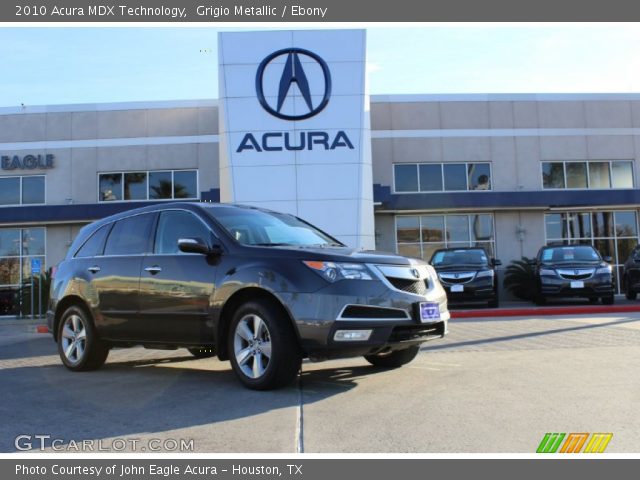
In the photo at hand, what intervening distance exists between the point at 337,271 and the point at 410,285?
2.46 ft

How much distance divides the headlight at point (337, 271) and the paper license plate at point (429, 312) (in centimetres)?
57

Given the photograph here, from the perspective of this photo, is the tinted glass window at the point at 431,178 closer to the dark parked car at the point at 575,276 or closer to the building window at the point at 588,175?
the building window at the point at 588,175

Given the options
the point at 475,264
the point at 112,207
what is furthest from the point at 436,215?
the point at 112,207

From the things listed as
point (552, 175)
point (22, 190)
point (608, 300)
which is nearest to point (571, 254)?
point (608, 300)

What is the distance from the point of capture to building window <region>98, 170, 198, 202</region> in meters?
22.7

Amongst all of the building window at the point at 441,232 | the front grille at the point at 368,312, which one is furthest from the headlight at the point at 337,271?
the building window at the point at 441,232

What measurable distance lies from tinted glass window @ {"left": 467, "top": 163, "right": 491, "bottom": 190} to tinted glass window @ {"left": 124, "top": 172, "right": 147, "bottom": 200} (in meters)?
11.8

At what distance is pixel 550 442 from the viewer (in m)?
3.84

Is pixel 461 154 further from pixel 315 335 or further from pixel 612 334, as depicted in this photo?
pixel 315 335

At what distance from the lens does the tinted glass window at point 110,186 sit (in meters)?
22.7

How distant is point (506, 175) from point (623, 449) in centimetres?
2003

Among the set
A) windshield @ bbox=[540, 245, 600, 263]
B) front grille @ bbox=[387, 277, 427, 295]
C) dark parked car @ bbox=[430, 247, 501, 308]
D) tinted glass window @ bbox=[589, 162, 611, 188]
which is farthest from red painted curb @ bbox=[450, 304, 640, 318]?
tinted glass window @ bbox=[589, 162, 611, 188]

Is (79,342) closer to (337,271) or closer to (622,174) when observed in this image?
(337,271)

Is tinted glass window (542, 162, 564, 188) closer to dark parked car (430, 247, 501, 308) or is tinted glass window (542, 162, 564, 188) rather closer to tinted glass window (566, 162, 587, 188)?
tinted glass window (566, 162, 587, 188)
